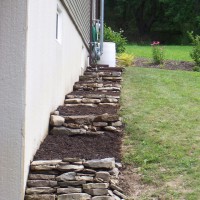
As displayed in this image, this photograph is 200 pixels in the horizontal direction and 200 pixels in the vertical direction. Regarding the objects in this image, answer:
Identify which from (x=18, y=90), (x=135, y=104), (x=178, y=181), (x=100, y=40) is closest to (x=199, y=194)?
(x=178, y=181)

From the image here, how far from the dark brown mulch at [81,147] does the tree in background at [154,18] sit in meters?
26.4

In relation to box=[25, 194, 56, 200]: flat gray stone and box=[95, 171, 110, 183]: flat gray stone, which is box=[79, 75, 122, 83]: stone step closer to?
box=[95, 171, 110, 183]: flat gray stone

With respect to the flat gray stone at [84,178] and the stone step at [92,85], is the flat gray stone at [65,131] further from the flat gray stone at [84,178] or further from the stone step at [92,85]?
the stone step at [92,85]

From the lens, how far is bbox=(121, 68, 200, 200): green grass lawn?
482cm

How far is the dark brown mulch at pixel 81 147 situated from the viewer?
4.87 m

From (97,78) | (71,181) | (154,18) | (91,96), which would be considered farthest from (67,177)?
(154,18)

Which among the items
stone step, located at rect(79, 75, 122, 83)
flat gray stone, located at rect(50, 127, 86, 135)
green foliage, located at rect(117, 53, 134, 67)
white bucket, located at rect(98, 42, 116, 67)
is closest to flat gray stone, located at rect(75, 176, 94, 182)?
flat gray stone, located at rect(50, 127, 86, 135)

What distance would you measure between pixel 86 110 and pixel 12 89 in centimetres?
291

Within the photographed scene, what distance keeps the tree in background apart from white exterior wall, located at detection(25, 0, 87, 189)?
82.4ft

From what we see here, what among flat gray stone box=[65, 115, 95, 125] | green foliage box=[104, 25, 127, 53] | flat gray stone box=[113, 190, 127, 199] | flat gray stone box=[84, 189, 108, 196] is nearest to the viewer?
flat gray stone box=[84, 189, 108, 196]

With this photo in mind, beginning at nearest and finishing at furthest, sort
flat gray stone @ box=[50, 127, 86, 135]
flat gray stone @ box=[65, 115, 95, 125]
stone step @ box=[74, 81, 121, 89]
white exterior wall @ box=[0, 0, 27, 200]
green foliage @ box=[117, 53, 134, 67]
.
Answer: white exterior wall @ box=[0, 0, 27, 200], flat gray stone @ box=[50, 127, 86, 135], flat gray stone @ box=[65, 115, 95, 125], stone step @ box=[74, 81, 121, 89], green foliage @ box=[117, 53, 134, 67]

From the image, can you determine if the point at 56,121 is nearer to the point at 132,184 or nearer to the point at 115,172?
the point at 115,172

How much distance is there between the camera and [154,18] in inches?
1471

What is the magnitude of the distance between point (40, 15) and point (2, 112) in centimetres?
130
